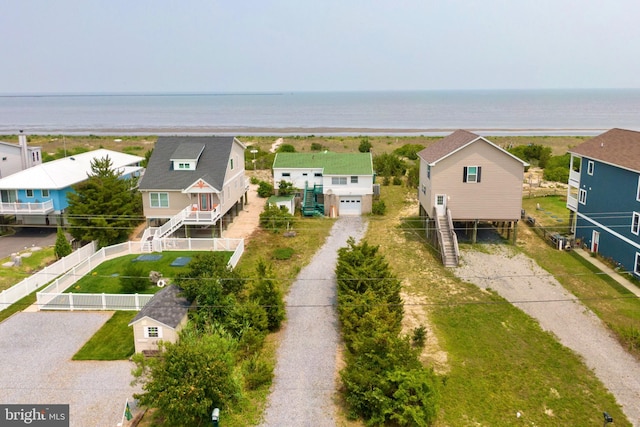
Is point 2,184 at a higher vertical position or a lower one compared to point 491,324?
higher

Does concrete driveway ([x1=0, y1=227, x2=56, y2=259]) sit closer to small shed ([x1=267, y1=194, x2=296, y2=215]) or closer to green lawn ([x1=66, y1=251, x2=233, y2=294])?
green lawn ([x1=66, y1=251, x2=233, y2=294])

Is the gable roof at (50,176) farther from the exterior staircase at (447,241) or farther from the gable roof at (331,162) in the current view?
the exterior staircase at (447,241)

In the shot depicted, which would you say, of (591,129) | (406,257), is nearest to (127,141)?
(406,257)

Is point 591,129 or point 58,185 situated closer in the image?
point 58,185

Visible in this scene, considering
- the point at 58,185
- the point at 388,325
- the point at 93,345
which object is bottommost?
the point at 93,345

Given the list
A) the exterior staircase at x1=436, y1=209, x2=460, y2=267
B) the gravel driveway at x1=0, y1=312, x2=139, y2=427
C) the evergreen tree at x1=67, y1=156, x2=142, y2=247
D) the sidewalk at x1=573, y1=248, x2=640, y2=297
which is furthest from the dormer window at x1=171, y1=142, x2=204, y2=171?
the sidewalk at x1=573, y1=248, x2=640, y2=297

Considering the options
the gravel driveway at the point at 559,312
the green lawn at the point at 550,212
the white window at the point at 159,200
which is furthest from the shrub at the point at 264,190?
the green lawn at the point at 550,212

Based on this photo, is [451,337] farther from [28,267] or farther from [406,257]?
[28,267]

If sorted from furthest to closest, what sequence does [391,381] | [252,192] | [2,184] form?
[252,192] < [2,184] < [391,381]
